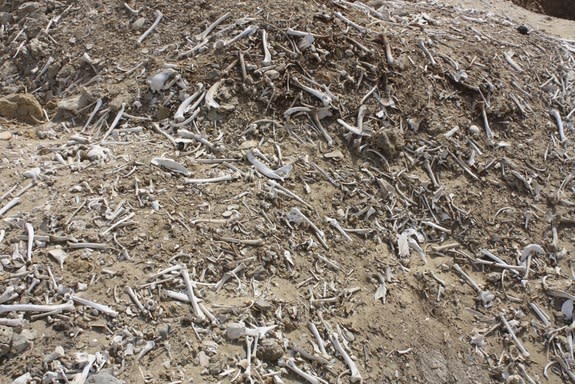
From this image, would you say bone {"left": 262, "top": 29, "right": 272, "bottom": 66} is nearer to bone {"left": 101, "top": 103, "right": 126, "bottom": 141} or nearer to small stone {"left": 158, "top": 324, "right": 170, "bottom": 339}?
bone {"left": 101, "top": 103, "right": 126, "bottom": 141}

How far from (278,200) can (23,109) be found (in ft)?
5.73

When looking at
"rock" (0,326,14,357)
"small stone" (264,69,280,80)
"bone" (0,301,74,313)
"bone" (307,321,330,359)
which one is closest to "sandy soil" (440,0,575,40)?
"small stone" (264,69,280,80)

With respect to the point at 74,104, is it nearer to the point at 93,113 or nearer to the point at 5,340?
the point at 93,113

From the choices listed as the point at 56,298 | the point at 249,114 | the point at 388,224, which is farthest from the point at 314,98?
the point at 56,298

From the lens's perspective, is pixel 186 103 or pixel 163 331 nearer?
pixel 163 331

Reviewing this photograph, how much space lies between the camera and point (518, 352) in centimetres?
293

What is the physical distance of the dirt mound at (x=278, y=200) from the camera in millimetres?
2445

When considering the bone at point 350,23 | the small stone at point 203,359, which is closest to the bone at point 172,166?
the small stone at point 203,359

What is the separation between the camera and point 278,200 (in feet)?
9.80

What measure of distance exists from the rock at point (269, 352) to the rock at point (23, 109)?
6.75ft

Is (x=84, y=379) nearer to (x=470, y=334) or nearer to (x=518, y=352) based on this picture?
(x=470, y=334)

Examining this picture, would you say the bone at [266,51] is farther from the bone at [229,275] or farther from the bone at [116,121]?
the bone at [229,275]

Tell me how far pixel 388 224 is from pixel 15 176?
194 centimetres

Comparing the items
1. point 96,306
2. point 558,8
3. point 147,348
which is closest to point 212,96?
point 96,306
